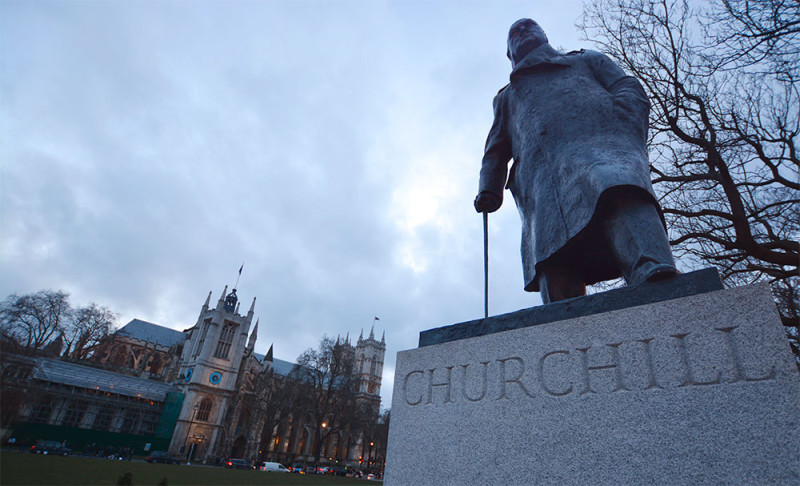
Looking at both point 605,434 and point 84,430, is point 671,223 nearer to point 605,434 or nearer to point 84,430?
point 605,434

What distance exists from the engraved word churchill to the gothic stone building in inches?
1446

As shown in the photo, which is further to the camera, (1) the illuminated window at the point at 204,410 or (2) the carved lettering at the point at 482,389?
(1) the illuminated window at the point at 204,410

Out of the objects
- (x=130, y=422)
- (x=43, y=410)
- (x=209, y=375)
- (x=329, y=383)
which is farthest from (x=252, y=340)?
(x=329, y=383)

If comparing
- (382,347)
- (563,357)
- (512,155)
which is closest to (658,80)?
(512,155)

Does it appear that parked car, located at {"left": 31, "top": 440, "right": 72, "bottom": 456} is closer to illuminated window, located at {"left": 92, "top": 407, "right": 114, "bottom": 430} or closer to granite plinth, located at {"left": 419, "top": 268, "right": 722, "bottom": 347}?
illuminated window, located at {"left": 92, "top": 407, "right": 114, "bottom": 430}

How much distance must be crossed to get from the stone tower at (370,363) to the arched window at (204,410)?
3691 cm

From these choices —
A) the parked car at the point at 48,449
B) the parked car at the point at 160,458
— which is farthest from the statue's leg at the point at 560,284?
the parked car at the point at 160,458

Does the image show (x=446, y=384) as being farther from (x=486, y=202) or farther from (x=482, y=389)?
(x=486, y=202)

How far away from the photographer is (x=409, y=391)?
272 centimetres

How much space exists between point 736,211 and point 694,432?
29.1 ft

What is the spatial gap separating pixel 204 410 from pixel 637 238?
59.9m

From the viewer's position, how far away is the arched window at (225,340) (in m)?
57.5

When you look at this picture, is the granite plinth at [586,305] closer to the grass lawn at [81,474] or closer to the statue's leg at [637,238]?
the statue's leg at [637,238]

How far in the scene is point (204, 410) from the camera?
52094 mm
